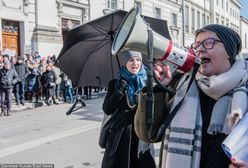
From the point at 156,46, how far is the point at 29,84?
11844 mm

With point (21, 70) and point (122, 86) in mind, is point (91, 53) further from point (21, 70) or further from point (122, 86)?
point (21, 70)

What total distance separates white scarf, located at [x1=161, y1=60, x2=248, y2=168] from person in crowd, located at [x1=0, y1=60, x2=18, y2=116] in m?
10.1

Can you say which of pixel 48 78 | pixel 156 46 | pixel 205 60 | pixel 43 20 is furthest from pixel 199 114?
pixel 43 20

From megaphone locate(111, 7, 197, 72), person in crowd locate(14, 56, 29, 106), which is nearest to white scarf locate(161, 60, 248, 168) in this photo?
megaphone locate(111, 7, 197, 72)

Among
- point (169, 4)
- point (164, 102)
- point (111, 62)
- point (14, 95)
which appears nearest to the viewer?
point (164, 102)

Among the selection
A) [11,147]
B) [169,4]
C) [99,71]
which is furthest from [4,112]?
[169,4]

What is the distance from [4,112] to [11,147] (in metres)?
5.16

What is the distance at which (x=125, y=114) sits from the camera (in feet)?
10.3

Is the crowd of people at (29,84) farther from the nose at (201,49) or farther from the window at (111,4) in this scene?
the nose at (201,49)

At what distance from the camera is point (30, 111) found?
12141 mm

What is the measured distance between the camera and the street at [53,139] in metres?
5.51

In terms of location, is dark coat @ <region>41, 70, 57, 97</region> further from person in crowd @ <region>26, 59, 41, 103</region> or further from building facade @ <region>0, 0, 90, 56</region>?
building facade @ <region>0, 0, 90, 56</region>

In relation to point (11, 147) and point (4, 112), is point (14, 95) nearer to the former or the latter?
point (4, 112)

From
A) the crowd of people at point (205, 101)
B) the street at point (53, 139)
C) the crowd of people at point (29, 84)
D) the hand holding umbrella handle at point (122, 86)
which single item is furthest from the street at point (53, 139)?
the crowd of people at point (205, 101)
